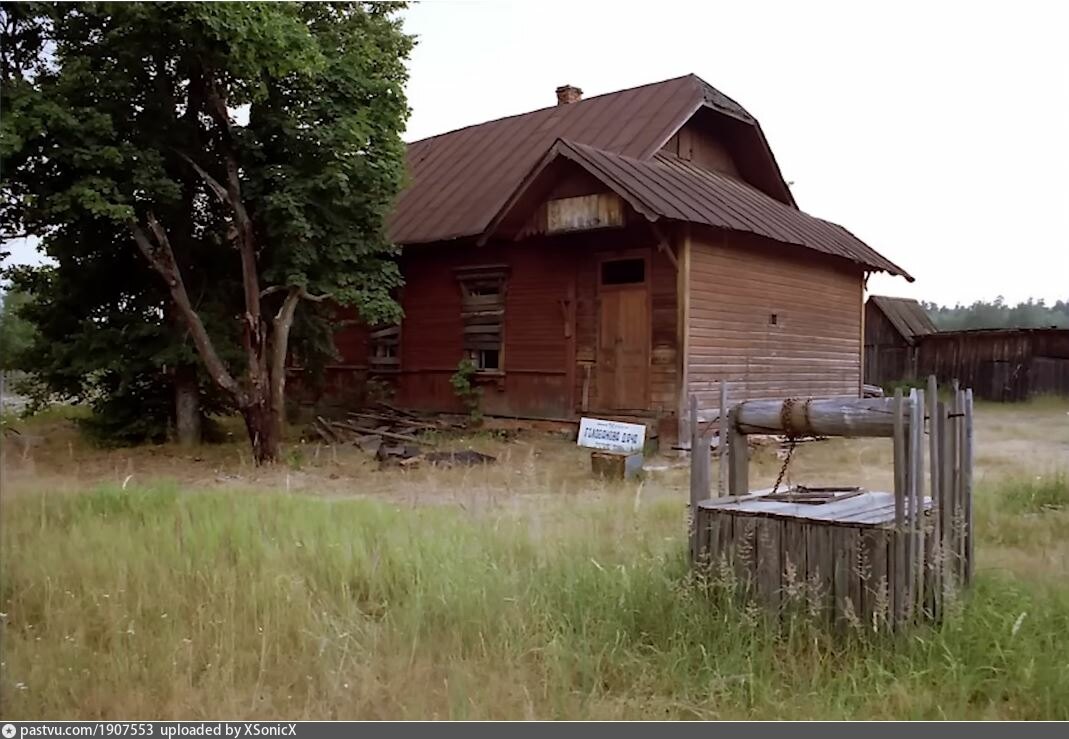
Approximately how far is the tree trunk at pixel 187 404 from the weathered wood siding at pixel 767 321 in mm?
7520

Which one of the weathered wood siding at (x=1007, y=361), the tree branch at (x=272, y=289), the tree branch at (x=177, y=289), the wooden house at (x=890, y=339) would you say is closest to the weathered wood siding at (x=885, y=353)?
the wooden house at (x=890, y=339)

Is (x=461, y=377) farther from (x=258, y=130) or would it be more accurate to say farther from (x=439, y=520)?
(x=439, y=520)

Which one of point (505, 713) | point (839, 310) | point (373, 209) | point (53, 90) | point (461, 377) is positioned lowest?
point (505, 713)

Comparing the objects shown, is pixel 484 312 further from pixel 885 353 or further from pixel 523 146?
pixel 885 353

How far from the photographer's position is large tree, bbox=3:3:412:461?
31.4ft

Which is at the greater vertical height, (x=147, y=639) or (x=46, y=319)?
(x=46, y=319)

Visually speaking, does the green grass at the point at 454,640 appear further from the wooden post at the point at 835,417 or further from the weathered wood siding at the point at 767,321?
the weathered wood siding at the point at 767,321

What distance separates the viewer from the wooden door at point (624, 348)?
13336 mm

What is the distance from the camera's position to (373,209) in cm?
1195

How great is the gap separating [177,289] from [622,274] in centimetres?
666

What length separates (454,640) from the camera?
4.01 metres
